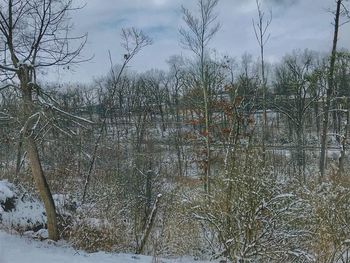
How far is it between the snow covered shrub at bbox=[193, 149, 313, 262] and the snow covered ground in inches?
78.7

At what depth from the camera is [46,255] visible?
9.98m

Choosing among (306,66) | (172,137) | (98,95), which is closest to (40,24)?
(172,137)

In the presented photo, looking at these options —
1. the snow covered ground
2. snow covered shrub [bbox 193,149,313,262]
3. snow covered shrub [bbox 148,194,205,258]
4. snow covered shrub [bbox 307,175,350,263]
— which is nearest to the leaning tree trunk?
the snow covered ground

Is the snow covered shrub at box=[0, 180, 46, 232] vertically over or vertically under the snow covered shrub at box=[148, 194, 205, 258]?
over

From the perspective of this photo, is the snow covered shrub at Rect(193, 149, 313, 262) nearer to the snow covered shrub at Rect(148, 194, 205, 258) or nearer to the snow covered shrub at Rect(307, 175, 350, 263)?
the snow covered shrub at Rect(307, 175, 350, 263)

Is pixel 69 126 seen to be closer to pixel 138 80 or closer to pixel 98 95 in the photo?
pixel 98 95

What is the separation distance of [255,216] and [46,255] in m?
4.84

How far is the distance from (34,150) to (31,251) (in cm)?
281

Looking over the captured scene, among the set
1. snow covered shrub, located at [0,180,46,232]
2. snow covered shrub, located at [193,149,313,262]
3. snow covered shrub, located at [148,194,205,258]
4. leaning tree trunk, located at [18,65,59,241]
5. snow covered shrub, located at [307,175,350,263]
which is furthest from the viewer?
snow covered shrub, located at [0,180,46,232]

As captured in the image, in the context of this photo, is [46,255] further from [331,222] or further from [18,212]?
[331,222]

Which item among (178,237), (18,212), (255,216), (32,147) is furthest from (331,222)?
(18,212)

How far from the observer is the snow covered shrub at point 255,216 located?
825 centimetres

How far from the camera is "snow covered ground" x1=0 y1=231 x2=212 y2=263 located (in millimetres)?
9500

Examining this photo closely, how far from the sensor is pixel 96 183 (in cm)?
1962
